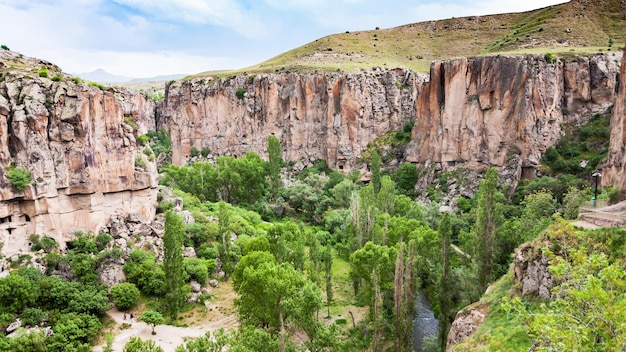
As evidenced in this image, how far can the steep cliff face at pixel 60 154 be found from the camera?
32.7m

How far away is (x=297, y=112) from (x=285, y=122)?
3020 millimetres

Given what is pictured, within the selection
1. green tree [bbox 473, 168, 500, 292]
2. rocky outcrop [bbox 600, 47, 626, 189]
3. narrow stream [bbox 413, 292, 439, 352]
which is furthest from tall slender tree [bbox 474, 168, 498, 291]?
rocky outcrop [bbox 600, 47, 626, 189]

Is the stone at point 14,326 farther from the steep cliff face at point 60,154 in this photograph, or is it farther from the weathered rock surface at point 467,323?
the weathered rock surface at point 467,323

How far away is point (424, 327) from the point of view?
33312 mm

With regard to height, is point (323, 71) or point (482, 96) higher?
point (323, 71)

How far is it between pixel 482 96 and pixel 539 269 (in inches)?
1813

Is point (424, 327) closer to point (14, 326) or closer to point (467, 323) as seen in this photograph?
point (467, 323)

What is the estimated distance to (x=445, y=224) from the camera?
110 feet

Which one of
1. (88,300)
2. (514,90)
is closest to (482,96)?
(514,90)

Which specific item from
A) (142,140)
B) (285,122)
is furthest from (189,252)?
(285,122)

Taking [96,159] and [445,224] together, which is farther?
[96,159]

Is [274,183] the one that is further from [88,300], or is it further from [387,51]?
[387,51]

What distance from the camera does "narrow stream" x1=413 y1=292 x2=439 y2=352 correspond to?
28984mm

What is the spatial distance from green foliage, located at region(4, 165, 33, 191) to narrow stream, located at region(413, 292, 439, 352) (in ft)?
103
